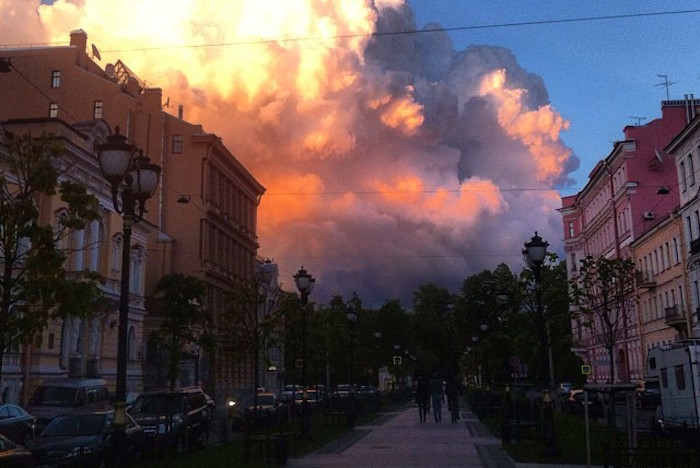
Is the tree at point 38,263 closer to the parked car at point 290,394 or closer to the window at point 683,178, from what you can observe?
the parked car at point 290,394

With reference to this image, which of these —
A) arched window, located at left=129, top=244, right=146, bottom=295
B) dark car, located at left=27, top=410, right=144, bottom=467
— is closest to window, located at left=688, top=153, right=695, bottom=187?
arched window, located at left=129, top=244, right=146, bottom=295

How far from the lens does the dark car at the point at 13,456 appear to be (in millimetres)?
12836

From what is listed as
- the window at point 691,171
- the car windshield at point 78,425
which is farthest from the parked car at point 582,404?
the car windshield at point 78,425

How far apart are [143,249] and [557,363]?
53.6 m

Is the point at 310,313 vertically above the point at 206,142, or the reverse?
the point at 206,142

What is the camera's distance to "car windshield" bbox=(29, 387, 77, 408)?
27.0 m

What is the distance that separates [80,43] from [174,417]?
44.2 m

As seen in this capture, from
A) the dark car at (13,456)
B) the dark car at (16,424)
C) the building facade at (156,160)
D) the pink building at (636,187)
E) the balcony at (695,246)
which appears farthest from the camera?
the pink building at (636,187)

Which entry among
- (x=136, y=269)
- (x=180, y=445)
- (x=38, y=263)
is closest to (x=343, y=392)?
(x=136, y=269)

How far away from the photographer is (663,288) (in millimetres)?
54125

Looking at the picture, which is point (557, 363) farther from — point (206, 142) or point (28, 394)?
point (28, 394)

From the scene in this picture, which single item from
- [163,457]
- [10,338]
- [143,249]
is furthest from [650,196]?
[10,338]

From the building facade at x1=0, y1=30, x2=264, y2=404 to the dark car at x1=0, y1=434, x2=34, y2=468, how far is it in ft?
117

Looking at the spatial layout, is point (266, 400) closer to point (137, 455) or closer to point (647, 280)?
point (137, 455)
